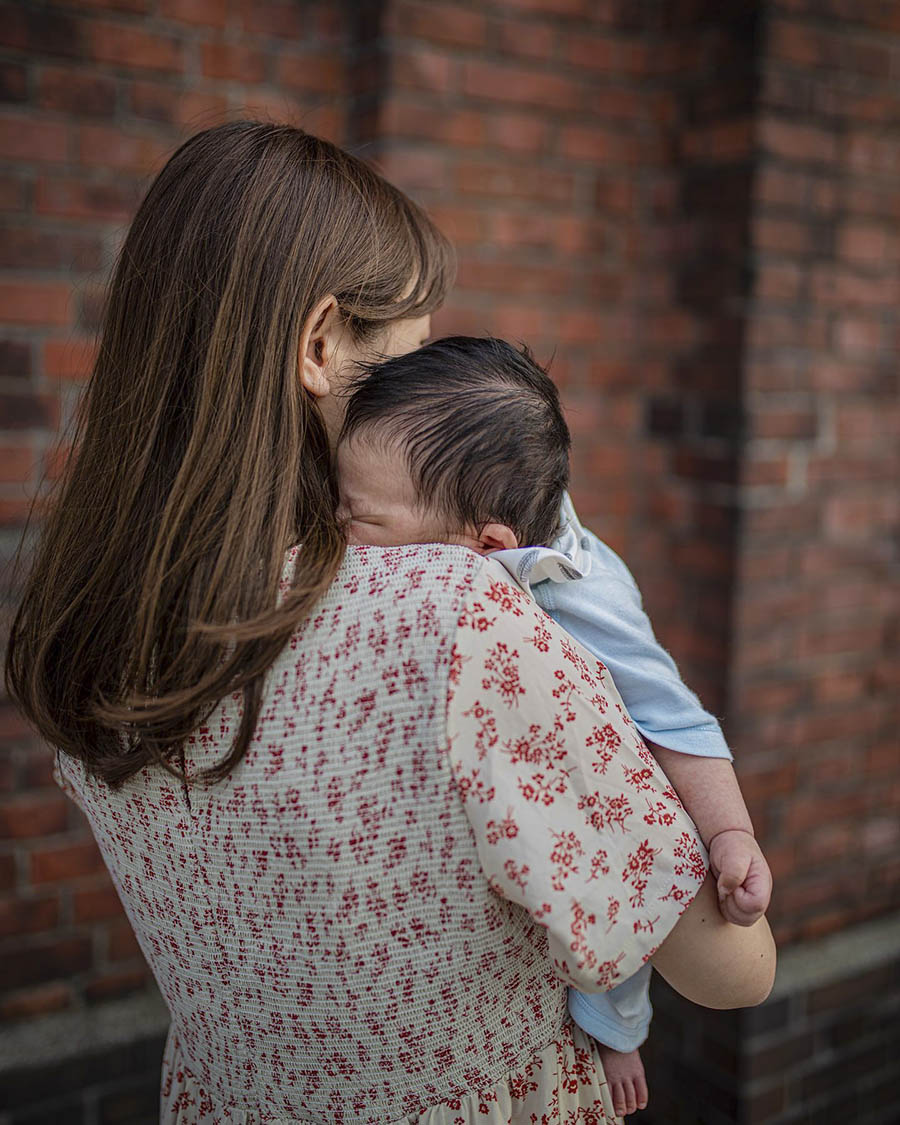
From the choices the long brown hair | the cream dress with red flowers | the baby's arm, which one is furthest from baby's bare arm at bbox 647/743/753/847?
the long brown hair

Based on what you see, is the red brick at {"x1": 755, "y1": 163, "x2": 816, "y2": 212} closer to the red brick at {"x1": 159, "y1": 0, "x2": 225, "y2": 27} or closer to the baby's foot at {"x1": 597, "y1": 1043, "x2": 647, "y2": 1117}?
the red brick at {"x1": 159, "y1": 0, "x2": 225, "y2": 27}

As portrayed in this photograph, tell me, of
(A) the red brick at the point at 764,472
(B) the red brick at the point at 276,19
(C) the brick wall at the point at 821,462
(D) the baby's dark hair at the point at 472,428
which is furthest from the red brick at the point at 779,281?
(D) the baby's dark hair at the point at 472,428

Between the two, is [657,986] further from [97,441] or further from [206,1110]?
[97,441]

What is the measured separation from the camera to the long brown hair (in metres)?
1.00

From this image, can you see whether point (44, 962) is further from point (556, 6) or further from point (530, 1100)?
point (556, 6)

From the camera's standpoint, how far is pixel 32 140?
2053 millimetres

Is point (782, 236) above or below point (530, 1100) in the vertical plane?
above

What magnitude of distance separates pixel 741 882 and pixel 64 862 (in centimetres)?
168

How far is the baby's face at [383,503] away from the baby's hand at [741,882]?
43 cm

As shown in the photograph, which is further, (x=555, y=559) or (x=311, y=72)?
(x=311, y=72)

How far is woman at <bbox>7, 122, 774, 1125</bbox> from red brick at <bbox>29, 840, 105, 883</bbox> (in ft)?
3.80

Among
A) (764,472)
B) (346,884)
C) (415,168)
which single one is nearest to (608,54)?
(415,168)

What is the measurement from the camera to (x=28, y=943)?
88.7 inches

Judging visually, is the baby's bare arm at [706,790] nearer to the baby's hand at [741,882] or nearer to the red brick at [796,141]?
the baby's hand at [741,882]
